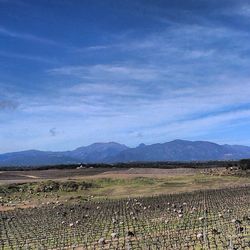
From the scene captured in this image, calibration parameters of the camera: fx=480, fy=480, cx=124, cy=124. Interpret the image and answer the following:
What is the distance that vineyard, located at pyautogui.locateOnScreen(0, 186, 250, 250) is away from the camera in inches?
1043

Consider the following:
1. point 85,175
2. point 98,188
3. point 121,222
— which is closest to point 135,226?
point 121,222

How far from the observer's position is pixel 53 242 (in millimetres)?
30000

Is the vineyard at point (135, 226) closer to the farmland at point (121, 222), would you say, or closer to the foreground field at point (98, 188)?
the farmland at point (121, 222)

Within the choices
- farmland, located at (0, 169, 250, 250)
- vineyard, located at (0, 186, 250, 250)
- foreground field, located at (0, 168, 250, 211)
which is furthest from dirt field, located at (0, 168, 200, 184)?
vineyard, located at (0, 186, 250, 250)

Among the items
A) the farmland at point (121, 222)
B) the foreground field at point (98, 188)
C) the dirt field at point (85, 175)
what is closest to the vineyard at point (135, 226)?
the farmland at point (121, 222)

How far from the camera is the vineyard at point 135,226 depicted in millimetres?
26500

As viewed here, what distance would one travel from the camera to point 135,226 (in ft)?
114

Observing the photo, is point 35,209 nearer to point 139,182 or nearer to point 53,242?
point 53,242

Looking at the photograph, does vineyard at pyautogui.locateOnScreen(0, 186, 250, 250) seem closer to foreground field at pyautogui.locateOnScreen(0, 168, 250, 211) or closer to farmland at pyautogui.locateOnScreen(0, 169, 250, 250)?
farmland at pyautogui.locateOnScreen(0, 169, 250, 250)

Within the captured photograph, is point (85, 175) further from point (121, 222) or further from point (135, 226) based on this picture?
point (135, 226)

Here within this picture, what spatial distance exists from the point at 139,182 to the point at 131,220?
45011 mm

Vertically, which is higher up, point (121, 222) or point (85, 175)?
point (85, 175)

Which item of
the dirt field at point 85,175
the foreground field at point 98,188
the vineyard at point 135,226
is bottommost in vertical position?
the vineyard at point 135,226

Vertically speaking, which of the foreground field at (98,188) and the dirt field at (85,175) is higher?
the dirt field at (85,175)
